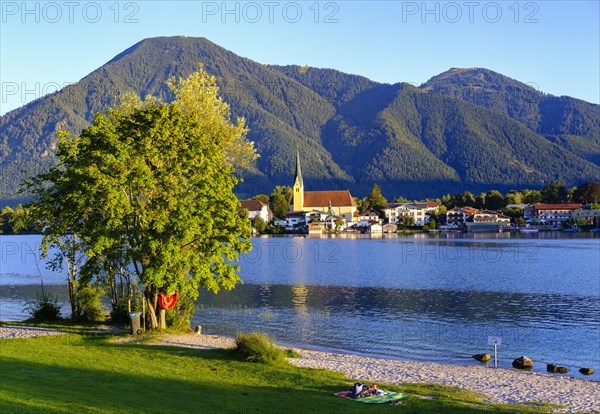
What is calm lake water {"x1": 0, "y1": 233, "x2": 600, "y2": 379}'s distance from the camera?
30188 mm

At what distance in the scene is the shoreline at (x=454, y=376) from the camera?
1870 cm

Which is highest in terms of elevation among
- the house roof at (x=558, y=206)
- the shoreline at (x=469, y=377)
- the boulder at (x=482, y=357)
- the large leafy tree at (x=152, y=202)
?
the house roof at (x=558, y=206)

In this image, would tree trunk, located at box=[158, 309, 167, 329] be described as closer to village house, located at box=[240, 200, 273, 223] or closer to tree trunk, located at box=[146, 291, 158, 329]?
tree trunk, located at box=[146, 291, 158, 329]

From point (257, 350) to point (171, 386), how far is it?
4.41m

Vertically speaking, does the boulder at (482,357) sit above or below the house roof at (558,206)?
below

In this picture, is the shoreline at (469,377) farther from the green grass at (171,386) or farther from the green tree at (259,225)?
the green tree at (259,225)

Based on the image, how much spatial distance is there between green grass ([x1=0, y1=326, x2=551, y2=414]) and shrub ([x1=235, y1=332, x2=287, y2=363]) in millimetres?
304

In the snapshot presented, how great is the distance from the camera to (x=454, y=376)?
22.0m

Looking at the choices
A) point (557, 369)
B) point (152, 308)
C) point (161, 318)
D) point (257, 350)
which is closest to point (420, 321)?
point (557, 369)

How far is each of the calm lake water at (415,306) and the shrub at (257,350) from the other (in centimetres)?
776

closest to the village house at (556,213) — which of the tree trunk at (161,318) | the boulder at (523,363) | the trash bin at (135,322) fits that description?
the boulder at (523,363)

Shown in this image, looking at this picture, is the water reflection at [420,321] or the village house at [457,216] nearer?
the water reflection at [420,321]

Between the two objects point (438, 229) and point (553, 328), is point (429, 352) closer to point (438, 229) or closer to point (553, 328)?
point (553, 328)

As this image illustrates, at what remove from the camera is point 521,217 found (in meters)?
198
